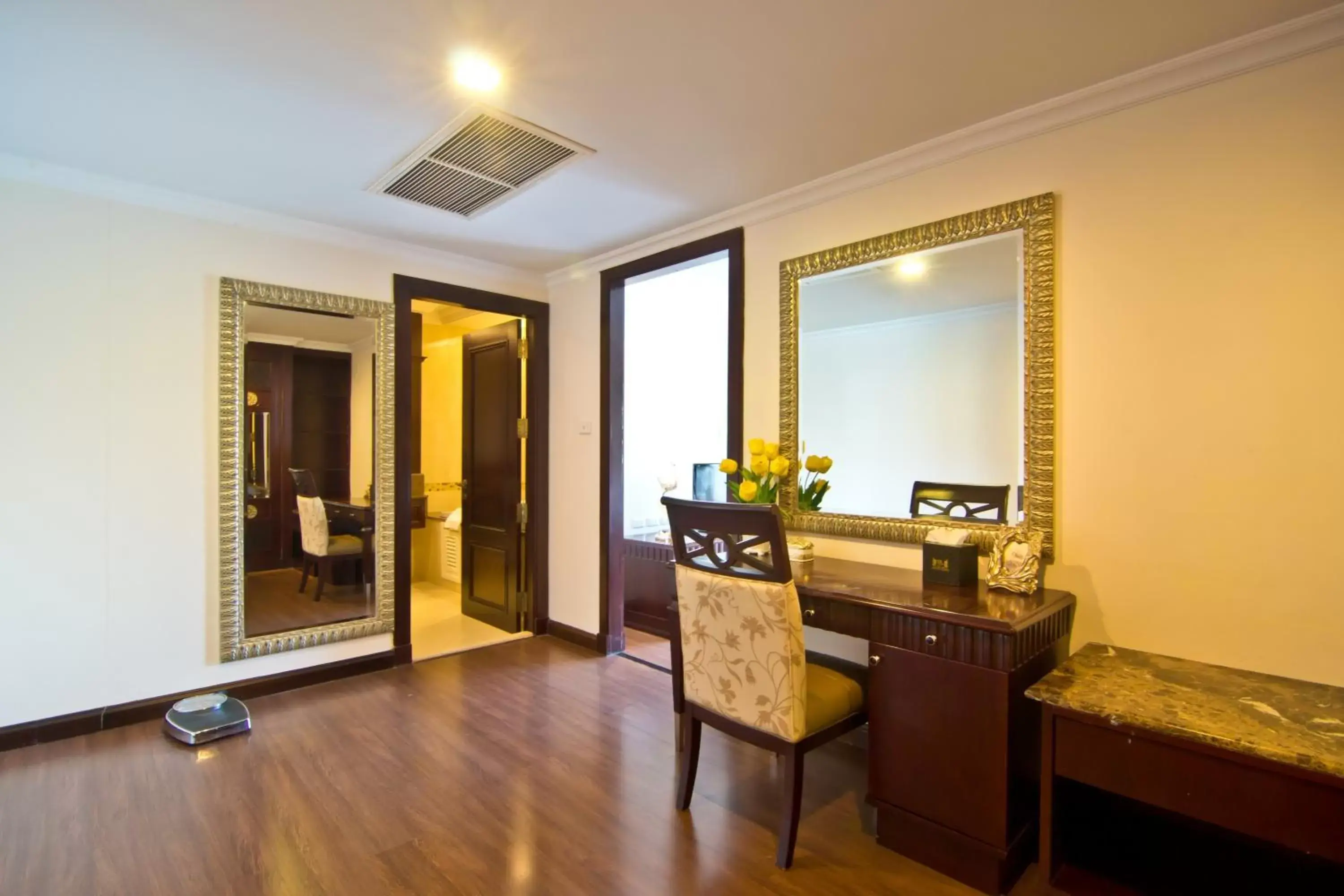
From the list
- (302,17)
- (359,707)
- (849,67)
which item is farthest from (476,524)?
(849,67)

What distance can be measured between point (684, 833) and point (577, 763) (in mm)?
640

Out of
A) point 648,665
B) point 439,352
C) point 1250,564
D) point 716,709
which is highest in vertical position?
point 439,352

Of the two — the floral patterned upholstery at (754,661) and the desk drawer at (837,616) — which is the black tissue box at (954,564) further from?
the floral patterned upholstery at (754,661)


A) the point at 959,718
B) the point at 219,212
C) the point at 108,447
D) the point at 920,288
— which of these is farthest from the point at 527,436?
the point at 959,718

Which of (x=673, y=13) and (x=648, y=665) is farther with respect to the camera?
(x=648, y=665)

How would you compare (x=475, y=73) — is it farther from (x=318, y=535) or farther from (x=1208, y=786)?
(x=1208, y=786)

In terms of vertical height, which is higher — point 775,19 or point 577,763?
point 775,19

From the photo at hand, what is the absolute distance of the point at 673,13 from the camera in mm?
1760

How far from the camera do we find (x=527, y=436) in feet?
14.5

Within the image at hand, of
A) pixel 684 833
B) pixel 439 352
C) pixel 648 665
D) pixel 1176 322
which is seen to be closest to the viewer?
pixel 1176 322

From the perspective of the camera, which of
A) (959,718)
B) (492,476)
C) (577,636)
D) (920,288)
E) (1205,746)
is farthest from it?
(492,476)

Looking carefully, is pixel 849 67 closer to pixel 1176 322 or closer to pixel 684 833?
pixel 1176 322

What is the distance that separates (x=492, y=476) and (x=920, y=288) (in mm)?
3181

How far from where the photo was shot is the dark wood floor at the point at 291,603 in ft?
10.9
